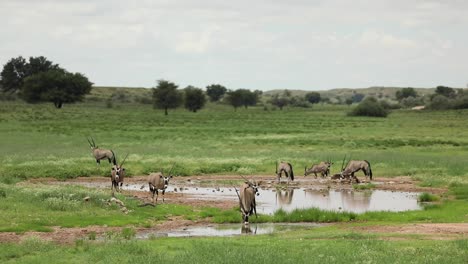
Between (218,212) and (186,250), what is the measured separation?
9353 millimetres

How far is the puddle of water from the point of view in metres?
24.4

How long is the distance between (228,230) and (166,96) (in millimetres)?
106133

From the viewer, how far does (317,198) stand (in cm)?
3512

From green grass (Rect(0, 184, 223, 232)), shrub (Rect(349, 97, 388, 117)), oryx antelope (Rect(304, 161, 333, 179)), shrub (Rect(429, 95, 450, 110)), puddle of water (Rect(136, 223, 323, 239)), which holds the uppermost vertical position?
shrub (Rect(429, 95, 450, 110))

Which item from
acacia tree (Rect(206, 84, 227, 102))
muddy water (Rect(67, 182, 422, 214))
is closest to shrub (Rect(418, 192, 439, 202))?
muddy water (Rect(67, 182, 422, 214))

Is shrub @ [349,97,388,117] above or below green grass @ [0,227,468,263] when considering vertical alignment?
above

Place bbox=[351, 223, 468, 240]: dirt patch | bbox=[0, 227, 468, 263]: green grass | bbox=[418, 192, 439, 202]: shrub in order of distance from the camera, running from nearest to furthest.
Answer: bbox=[0, 227, 468, 263]: green grass
bbox=[351, 223, 468, 240]: dirt patch
bbox=[418, 192, 439, 202]: shrub

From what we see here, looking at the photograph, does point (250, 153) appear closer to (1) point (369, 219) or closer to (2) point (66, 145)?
(2) point (66, 145)

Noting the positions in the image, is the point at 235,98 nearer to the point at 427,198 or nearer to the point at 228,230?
the point at 427,198

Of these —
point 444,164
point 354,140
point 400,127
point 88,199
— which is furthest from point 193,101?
point 88,199

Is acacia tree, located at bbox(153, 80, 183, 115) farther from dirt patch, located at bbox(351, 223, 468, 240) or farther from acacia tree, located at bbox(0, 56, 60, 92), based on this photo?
dirt patch, located at bbox(351, 223, 468, 240)

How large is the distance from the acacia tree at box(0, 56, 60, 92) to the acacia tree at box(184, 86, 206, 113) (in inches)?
1098

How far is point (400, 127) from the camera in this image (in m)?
89.3

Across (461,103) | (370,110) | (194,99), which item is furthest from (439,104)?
(194,99)
